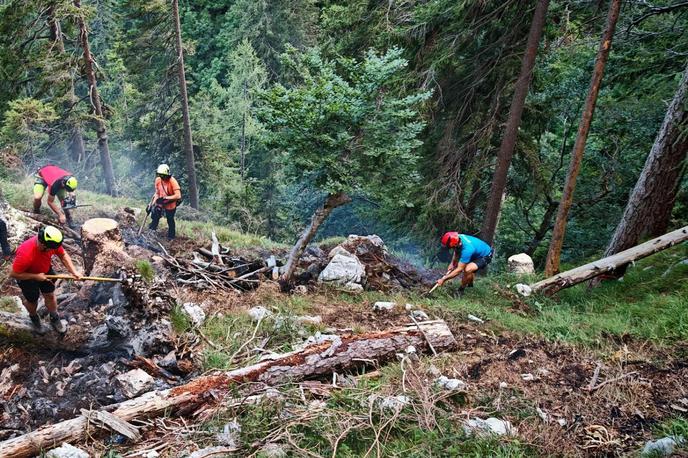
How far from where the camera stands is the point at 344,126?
7.48m

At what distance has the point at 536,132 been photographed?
1166 cm

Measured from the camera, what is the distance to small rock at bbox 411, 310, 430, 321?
664 cm

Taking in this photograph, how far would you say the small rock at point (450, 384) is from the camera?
4605 mm

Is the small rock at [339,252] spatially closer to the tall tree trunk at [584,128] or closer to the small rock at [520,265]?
Answer: the small rock at [520,265]

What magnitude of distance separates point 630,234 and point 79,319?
366 inches

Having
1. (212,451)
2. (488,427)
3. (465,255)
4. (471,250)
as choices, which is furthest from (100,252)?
(488,427)

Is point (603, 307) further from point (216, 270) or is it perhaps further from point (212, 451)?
point (216, 270)

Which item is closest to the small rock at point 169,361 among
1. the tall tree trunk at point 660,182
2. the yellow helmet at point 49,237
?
the yellow helmet at point 49,237

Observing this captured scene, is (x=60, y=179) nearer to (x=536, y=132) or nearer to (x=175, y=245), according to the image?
(x=175, y=245)

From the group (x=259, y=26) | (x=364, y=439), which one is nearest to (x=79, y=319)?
(x=364, y=439)

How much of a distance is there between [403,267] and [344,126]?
156 inches

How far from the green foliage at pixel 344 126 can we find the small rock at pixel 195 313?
2682 millimetres

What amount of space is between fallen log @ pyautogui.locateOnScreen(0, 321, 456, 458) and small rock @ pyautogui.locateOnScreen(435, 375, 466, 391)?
80 centimetres

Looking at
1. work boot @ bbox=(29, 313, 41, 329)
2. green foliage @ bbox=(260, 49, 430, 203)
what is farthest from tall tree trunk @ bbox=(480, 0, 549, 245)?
work boot @ bbox=(29, 313, 41, 329)
